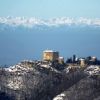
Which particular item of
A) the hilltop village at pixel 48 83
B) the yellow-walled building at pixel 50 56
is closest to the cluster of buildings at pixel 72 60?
the yellow-walled building at pixel 50 56

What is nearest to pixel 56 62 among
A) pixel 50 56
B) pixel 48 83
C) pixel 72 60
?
A: pixel 50 56

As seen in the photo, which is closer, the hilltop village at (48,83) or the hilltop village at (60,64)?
the hilltop village at (48,83)

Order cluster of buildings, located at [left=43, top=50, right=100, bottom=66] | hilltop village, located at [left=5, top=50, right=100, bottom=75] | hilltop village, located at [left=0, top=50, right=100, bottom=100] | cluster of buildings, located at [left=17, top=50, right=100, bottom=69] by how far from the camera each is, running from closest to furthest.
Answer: hilltop village, located at [left=0, top=50, right=100, bottom=100] → hilltop village, located at [left=5, top=50, right=100, bottom=75] → cluster of buildings, located at [left=17, top=50, right=100, bottom=69] → cluster of buildings, located at [left=43, top=50, right=100, bottom=66]

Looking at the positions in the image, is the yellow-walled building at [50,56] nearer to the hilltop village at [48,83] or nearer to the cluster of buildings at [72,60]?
the cluster of buildings at [72,60]

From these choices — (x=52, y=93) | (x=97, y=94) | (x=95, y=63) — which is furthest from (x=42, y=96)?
(x=95, y=63)

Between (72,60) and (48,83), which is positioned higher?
(72,60)

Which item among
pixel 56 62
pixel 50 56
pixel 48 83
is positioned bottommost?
pixel 48 83

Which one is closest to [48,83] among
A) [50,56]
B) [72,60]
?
[50,56]

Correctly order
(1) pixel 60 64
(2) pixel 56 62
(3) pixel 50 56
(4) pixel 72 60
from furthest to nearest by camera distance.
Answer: (4) pixel 72 60, (3) pixel 50 56, (2) pixel 56 62, (1) pixel 60 64

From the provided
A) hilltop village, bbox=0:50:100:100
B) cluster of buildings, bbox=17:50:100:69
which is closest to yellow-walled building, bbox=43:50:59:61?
cluster of buildings, bbox=17:50:100:69

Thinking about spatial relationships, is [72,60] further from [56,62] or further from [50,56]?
[56,62]

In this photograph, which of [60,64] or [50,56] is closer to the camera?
[60,64]

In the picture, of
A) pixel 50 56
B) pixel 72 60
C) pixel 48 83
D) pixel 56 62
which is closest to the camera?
pixel 48 83

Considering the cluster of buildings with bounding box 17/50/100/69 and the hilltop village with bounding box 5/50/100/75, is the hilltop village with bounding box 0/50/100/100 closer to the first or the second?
the hilltop village with bounding box 5/50/100/75
